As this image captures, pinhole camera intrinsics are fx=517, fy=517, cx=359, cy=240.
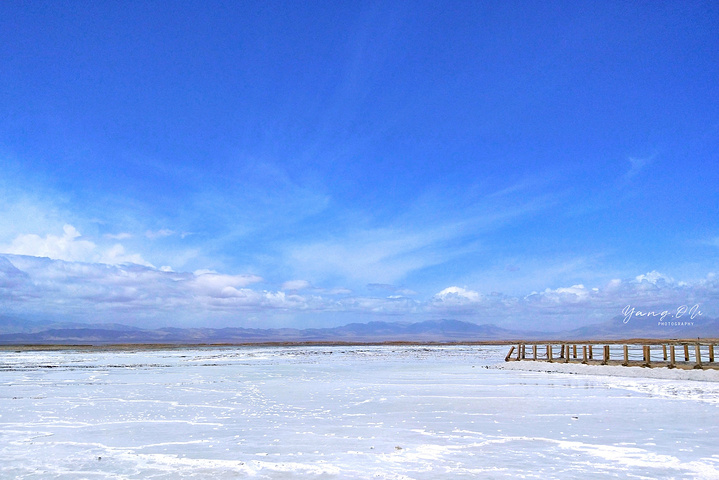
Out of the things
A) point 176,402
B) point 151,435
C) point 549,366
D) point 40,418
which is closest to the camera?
point 151,435

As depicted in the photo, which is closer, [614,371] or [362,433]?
[362,433]

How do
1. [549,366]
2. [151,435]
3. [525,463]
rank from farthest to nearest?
[549,366] → [151,435] → [525,463]

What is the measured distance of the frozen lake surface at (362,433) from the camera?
9.06 meters

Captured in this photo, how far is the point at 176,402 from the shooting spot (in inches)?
715

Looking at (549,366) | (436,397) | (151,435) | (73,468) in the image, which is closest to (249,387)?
(436,397)

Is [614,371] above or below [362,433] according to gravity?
below

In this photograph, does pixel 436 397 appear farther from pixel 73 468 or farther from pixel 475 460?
pixel 73 468

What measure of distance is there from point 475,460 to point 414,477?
5.19 ft

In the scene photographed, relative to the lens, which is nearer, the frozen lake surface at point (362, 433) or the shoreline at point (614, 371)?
the frozen lake surface at point (362, 433)

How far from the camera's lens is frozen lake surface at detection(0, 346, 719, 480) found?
9.06 metres

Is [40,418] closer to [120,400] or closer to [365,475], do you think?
[120,400]

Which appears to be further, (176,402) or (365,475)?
(176,402)

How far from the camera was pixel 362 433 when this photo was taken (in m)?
12.3

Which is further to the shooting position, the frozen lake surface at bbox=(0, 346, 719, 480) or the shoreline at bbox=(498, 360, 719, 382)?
the shoreline at bbox=(498, 360, 719, 382)
